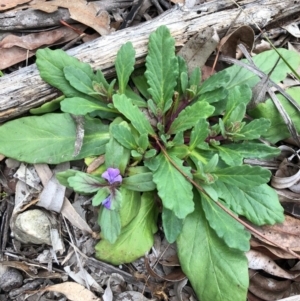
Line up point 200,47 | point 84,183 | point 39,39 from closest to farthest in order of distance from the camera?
point 84,183, point 200,47, point 39,39

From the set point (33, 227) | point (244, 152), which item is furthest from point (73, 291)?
point (244, 152)

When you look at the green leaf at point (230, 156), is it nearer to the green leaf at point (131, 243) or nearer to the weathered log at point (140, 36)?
the green leaf at point (131, 243)

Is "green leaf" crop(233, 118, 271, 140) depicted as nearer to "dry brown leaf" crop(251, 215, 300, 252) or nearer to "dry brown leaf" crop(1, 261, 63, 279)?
"dry brown leaf" crop(251, 215, 300, 252)

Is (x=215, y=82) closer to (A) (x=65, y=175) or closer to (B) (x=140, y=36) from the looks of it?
(B) (x=140, y=36)

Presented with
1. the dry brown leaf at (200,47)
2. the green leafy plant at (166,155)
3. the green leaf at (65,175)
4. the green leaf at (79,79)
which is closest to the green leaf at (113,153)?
the green leafy plant at (166,155)

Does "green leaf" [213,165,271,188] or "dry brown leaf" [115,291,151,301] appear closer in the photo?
"green leaf" [213,165,271,188]

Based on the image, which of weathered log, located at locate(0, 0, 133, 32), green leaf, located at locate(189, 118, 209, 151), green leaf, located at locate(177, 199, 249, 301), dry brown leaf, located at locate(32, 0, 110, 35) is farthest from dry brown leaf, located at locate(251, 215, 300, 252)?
weathered log, located at locate(0, 0, 133, 32)
